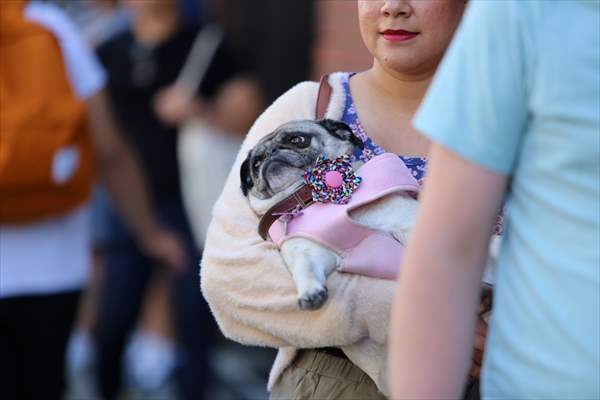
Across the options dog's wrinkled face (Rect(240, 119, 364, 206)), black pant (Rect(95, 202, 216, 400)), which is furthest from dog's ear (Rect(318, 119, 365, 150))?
black pant (Rect(95, 202, 216, 400))

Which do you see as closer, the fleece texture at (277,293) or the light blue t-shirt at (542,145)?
the light blue t-shirt at (542,145)

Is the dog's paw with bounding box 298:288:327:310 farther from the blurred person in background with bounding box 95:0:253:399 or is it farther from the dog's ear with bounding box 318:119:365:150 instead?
the blurred person in background with bounding box 95:0:253:399

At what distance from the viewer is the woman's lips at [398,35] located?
99.6 inches

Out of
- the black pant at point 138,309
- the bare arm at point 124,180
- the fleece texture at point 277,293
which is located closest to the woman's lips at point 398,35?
the fleece texture at point 277,293

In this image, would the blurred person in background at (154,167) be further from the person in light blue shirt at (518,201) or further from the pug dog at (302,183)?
the person in light blue shirt at (518,201)

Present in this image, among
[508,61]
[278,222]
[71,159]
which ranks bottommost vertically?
[71,159]

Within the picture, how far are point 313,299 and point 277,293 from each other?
14cm

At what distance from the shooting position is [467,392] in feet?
7.56

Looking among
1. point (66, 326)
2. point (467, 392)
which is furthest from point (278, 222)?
point (66, 326)

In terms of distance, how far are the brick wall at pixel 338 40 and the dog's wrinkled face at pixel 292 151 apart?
100 inches

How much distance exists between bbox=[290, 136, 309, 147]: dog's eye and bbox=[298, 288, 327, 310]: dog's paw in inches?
13.8

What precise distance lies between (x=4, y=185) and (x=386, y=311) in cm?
194

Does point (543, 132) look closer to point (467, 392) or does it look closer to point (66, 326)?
point (467, 392)

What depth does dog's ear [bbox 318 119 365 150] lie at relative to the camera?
249 cm
